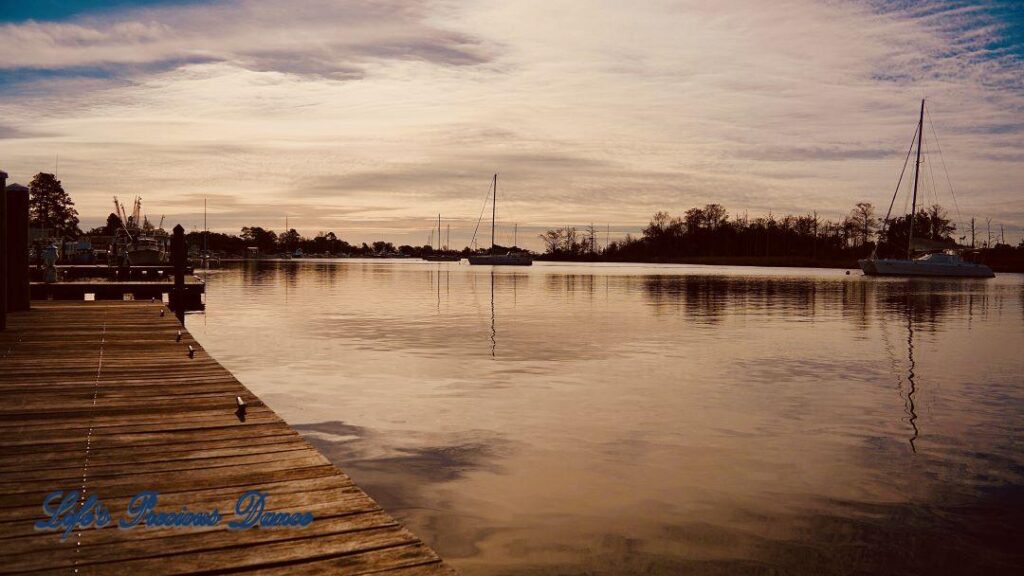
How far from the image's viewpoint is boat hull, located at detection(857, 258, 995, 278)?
91.8m

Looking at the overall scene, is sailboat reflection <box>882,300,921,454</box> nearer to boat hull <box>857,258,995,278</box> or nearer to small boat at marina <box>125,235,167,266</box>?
small boat at marina <box>125,235,167,266</box>

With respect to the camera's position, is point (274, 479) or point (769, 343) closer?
point (274, 479)

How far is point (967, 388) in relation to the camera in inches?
637

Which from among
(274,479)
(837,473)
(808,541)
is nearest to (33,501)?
(274,479)

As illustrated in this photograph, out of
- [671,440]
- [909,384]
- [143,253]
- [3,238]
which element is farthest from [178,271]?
[143,253]

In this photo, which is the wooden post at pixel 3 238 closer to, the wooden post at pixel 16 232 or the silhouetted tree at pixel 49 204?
the wooden post at pixel 16 232

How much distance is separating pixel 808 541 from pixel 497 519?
3.00 metres

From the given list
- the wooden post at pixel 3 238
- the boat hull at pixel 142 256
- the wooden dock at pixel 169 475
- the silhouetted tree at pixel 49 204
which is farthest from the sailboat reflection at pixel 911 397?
the silhouetted tree at pixel 49 204

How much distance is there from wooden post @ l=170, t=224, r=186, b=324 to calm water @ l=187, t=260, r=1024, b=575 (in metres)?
1.83

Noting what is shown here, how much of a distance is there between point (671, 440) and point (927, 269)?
3677 inches

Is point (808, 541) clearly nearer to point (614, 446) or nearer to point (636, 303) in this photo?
point (614, 446)

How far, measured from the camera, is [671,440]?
11.3 meters

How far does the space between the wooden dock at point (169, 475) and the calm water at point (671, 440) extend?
68.1 inches

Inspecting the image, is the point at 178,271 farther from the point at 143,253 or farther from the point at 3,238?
the point at 143,253
